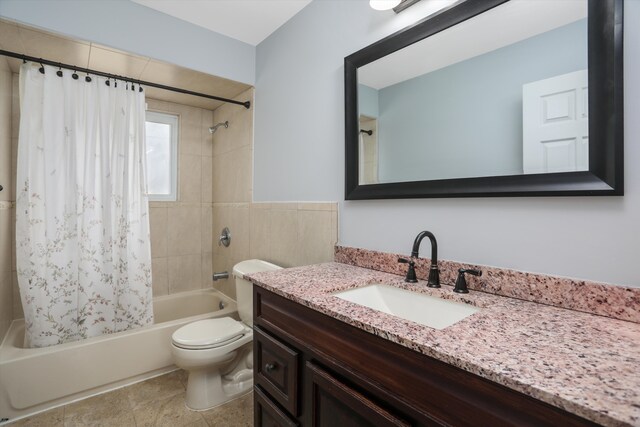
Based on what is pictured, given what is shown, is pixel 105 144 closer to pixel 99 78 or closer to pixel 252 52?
pixel 99 78

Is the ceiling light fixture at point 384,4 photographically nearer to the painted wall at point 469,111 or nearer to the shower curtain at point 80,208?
the painted wall at point 469,111

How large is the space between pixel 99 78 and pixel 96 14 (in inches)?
14.7

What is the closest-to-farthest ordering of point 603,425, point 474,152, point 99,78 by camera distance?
point 603,425 → point 474,152 → point 99,78

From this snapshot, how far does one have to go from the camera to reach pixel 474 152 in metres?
1.11

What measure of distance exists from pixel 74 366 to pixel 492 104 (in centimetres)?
253

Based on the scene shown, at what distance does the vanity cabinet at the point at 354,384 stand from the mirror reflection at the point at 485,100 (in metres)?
0.70

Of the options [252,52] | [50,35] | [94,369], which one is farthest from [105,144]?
[94,369]

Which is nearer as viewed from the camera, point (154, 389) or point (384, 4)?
point (384, 4)

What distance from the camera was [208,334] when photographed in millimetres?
1835

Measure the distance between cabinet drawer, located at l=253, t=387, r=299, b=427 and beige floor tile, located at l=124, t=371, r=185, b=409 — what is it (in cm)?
98

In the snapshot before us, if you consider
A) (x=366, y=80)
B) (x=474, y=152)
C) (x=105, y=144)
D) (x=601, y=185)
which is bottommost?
(x=601, y=185)

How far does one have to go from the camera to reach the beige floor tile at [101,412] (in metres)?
1.63

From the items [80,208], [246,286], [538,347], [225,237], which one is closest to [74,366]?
[80,208]

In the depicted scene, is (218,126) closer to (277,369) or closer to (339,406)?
(277,369)
